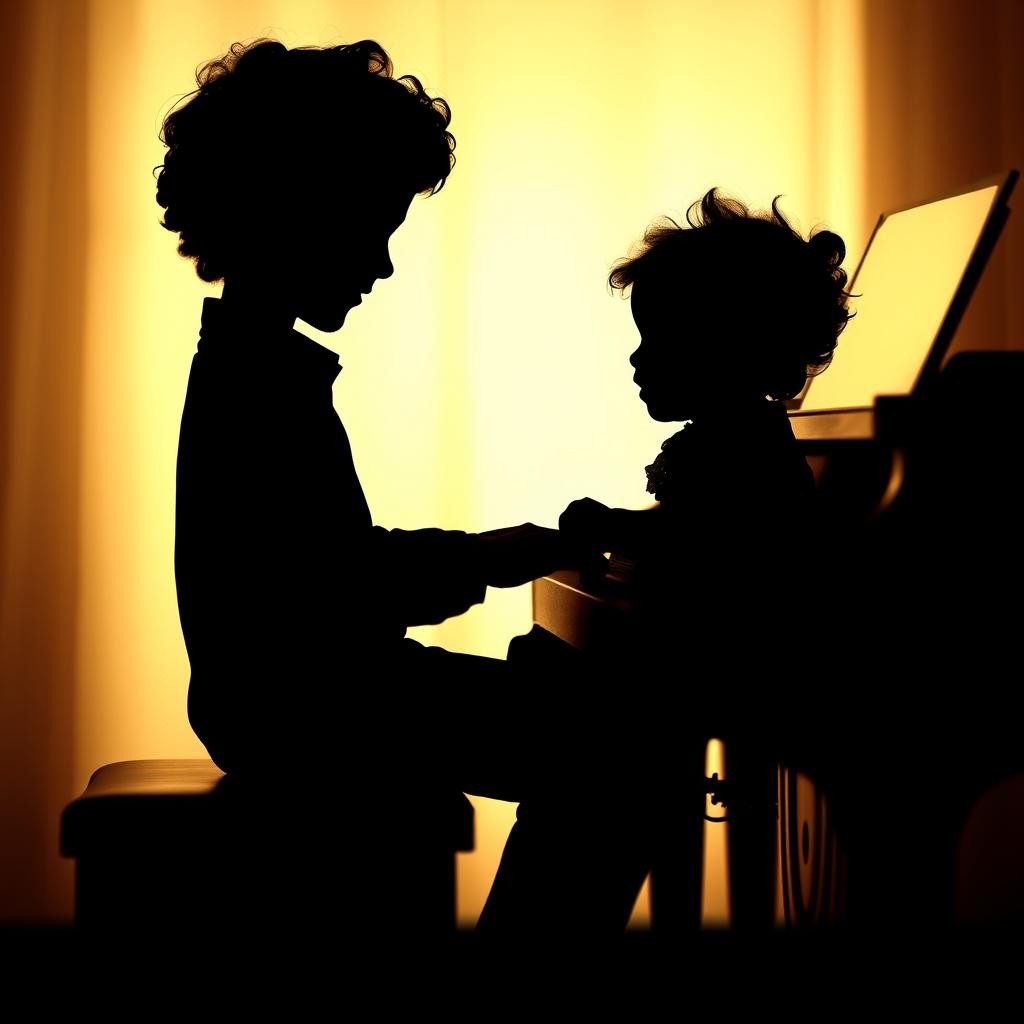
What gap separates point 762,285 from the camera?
4.85ft

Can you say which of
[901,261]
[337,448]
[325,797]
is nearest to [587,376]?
[901,261]

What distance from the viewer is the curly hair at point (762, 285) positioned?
1472 mm

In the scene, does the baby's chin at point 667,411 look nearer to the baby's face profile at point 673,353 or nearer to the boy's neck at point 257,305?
the baby's face profile at point 673,353

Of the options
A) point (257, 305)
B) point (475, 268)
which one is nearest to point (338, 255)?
point (257, 305)

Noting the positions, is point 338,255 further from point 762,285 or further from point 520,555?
point 762,285

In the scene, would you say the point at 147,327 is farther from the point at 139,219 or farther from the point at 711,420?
the point at 711,420

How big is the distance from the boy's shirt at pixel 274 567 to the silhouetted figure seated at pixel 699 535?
230mm

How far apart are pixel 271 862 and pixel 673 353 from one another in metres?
0.78

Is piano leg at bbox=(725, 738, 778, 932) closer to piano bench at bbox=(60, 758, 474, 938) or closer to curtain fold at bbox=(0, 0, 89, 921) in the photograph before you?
piano bench at bbox=(60, 758, 474, 938)

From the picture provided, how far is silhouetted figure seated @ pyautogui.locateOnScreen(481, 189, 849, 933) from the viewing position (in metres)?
1.19

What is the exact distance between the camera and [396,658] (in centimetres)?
130

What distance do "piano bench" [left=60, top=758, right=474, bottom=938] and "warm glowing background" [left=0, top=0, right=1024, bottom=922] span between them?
3.99 ft

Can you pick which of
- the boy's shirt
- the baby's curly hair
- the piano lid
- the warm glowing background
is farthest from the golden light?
the boy's shirt

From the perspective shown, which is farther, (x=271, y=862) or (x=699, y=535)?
(x=699, y=535)
